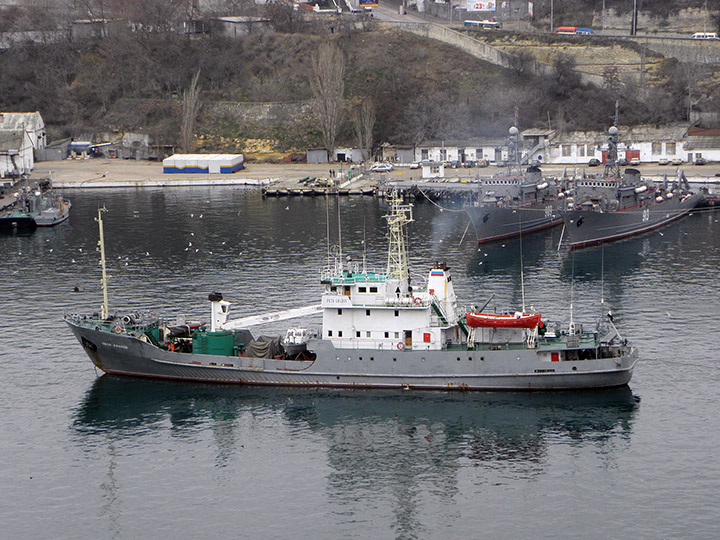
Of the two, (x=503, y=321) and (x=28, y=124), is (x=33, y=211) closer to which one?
(x=28, y=124)

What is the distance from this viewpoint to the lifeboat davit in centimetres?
5176

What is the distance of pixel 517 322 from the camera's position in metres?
51.8

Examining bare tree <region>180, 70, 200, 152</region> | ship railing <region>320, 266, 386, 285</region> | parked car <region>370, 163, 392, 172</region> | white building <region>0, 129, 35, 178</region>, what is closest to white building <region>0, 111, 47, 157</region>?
white building <region>0, 129, 35, 178</region>

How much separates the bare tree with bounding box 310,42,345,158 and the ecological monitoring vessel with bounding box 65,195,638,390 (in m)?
80.3

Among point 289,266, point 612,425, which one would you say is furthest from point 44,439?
point 289,266

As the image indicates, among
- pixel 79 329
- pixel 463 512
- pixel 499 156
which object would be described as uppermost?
pixel 499 156

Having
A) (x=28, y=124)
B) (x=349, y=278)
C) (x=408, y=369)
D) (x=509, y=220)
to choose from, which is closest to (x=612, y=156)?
(x=509, y=220)

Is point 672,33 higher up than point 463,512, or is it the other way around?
point 672,33

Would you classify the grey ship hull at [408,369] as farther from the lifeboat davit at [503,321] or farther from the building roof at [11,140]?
the building roof at [11,140]

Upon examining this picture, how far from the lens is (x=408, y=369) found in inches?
2062

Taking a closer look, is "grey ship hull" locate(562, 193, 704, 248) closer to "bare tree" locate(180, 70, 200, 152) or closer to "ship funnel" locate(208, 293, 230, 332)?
"ship funnel" locate(208, 293, 230, 332)

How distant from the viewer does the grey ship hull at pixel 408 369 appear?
51.6m

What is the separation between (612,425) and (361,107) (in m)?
94.7

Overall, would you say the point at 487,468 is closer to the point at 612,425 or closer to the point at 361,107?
the point at 612,425
